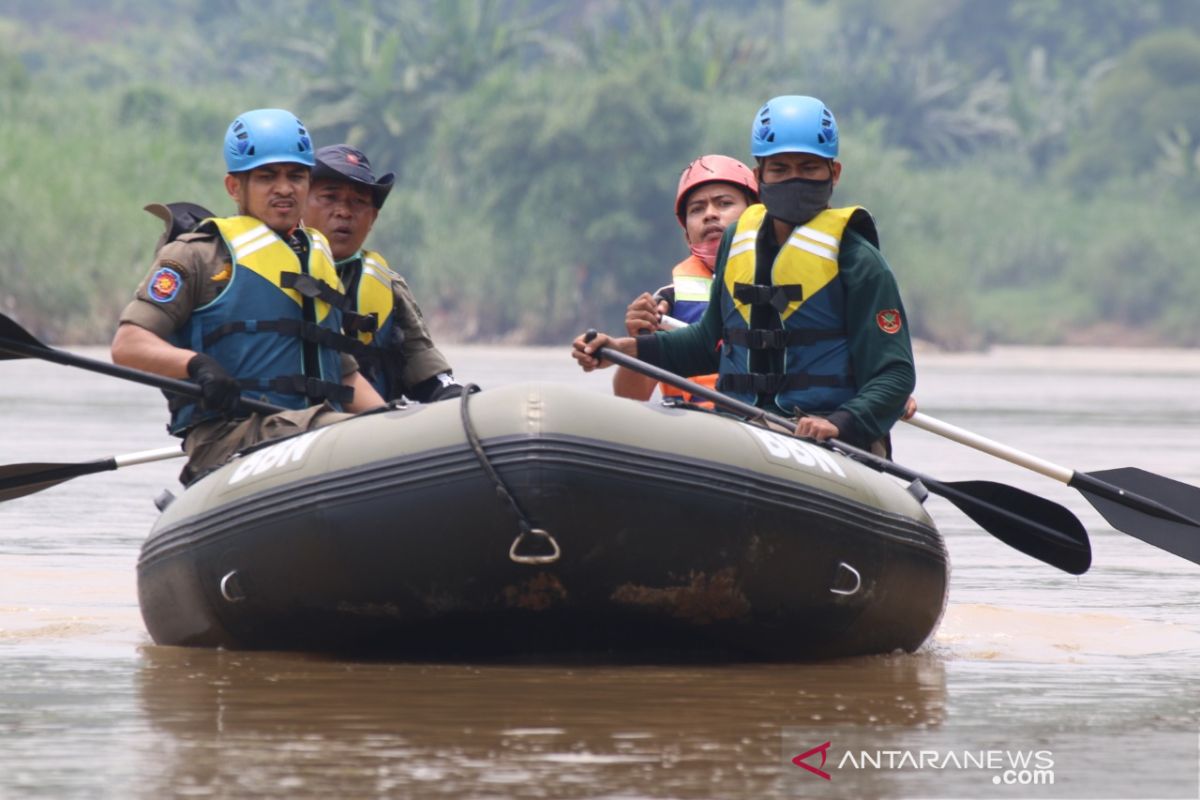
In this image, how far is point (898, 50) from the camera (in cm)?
6116

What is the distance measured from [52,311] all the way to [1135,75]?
28.1 meters

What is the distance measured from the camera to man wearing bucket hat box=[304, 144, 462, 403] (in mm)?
7203

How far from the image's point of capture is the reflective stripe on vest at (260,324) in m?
6.57

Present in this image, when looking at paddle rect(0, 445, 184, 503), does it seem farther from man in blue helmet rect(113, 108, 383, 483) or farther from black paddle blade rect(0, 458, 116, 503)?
man in blue helmet rect(113, 108, 383, 483)

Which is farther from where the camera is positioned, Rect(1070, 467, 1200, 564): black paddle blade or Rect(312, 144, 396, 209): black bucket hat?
Rect(1070, 467, 1200, 564): black paddle blade

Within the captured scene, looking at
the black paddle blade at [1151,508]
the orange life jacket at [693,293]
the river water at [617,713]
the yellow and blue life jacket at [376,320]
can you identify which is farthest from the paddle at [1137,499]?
the yellow and blue life jacket at [376,320]

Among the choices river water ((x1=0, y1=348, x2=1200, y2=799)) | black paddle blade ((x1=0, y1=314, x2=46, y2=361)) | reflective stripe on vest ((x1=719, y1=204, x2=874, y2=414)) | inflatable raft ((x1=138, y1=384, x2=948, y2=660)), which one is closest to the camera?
river water ((x1=0, y1=348, x2=1200, y2=799))

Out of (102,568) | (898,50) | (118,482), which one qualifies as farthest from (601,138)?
(102,568)

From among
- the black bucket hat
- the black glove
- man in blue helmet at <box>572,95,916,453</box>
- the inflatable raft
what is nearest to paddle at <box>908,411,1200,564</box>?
man in blue helmet at <box>572,95,916,453</box>

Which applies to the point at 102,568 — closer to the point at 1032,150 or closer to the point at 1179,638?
the point at 1179,638

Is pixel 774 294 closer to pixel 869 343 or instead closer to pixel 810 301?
pixel 810 301

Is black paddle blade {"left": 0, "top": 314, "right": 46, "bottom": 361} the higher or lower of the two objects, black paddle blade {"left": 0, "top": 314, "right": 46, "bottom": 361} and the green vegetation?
the lower

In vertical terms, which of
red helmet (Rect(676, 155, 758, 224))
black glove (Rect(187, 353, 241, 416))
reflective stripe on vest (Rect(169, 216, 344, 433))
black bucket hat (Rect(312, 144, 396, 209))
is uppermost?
red helmet (Rect(676, 155, 758, 224))

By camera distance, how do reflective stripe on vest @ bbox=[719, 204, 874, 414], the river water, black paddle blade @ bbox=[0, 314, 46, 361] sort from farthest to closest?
black paddle blade @ bbox=[0, 314, 46, 361] < reflective stripe on vest @ bbox=[719, 204, 874, 414] < the river water
